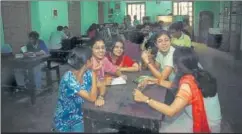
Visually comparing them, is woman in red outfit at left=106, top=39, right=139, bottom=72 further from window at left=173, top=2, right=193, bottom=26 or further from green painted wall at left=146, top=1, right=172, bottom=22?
window at left=173, top=2, right=193, bottom=26

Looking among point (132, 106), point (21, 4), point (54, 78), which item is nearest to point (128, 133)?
point (132, 106)

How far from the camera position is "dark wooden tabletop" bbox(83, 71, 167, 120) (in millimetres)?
964

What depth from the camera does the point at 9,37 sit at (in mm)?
2375

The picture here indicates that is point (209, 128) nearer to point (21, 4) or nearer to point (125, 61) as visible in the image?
point (125, 61)

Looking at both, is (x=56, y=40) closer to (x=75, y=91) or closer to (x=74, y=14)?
(x=74, y=14)

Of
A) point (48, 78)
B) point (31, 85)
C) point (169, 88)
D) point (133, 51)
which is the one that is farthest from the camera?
point (48, 78)

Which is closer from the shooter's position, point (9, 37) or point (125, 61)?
point (125, 61)

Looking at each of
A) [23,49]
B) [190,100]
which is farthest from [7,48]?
[190,100]

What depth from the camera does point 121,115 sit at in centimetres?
97

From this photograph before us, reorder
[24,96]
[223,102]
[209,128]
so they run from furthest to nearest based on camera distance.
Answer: [24,96]
[223,102]
[209,128]

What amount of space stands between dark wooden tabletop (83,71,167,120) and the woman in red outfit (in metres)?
0.36

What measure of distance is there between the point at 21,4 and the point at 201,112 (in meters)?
1.27

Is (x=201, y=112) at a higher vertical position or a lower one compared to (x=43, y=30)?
lower

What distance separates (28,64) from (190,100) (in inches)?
67.4
